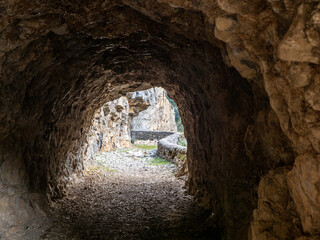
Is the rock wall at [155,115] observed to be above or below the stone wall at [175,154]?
above

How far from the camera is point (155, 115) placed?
37.9 metres

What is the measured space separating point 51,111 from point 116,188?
371 centimetres

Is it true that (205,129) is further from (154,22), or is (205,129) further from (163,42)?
(154,22)

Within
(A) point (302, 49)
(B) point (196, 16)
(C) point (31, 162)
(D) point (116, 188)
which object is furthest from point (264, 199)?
(D) point (116, 188)

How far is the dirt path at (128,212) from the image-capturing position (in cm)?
534

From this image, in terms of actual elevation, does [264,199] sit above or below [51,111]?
below

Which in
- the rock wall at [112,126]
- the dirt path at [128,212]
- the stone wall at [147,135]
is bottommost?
the dirt path at [128,212]

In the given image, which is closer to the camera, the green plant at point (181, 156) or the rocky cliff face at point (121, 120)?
the green plant at point (181, 156)

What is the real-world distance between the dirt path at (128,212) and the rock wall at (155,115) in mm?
20881

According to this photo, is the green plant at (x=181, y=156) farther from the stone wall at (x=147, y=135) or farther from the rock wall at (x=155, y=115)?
the rock wall at (x=155, y=115)

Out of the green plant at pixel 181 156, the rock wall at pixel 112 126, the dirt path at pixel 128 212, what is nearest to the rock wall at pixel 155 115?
the rock wall at pixel 112 126

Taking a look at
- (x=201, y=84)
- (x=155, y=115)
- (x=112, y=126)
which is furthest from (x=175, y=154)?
(x=155, y=115)

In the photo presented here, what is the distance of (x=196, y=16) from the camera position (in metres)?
3.82

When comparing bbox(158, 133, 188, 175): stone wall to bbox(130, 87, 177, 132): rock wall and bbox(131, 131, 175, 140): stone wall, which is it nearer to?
bbox(131, 131, 175, 140): stone wall
